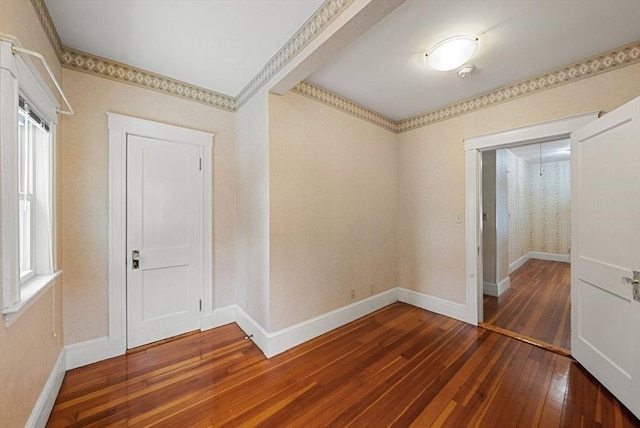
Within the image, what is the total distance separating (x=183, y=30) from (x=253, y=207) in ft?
5.10

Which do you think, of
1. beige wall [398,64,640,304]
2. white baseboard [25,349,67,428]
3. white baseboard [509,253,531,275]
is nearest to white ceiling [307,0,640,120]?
beige wall [398,64,640,304]

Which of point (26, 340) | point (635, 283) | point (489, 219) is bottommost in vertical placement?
point (26, 340)

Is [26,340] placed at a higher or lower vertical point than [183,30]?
lower

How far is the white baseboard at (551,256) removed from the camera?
6.22m

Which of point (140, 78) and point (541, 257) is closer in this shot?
point (140, 78)

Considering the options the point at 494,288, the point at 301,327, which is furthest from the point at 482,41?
the point at 494,288

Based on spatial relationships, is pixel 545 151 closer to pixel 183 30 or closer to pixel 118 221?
pixel 183 30

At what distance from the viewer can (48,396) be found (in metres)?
1.60

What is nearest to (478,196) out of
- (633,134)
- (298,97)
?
(633,134)

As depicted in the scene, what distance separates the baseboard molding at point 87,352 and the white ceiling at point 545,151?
265 inches

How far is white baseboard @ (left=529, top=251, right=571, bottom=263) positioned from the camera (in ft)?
20.4

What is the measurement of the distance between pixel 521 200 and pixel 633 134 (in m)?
5.49

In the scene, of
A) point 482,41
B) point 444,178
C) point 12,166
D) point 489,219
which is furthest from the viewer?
point 489,219

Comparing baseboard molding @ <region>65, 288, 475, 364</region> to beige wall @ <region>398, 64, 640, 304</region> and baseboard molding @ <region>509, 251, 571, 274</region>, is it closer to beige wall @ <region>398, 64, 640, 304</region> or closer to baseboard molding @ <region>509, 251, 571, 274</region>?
beige wall @ <region>398, 64, 640, 304</region>
